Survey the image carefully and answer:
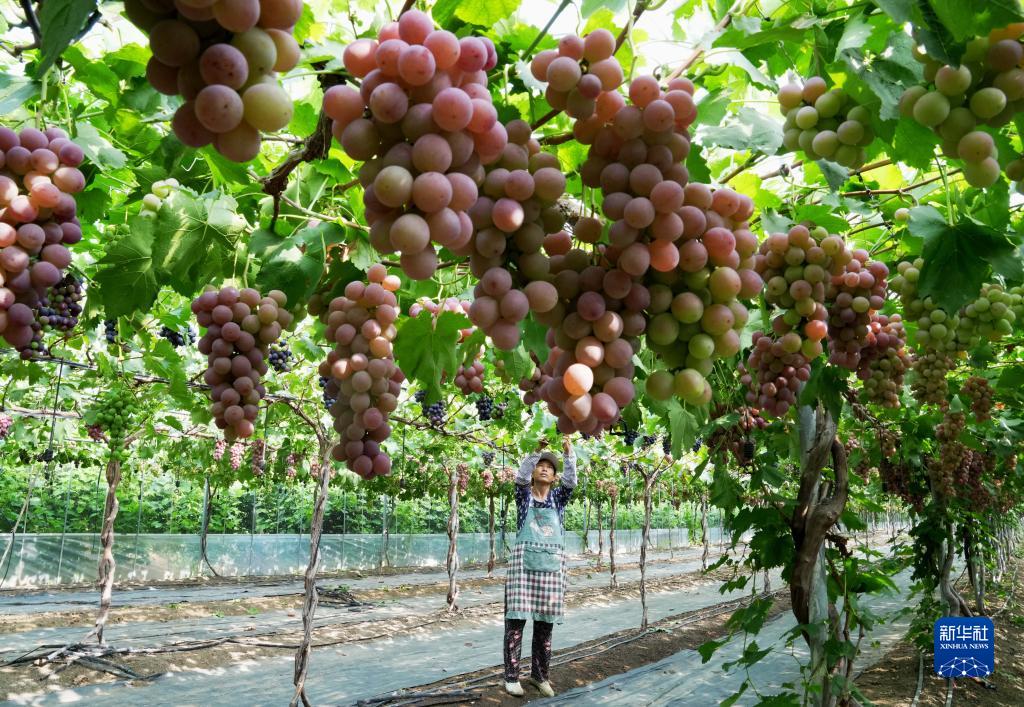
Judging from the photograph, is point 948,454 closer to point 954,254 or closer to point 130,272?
point 954,254

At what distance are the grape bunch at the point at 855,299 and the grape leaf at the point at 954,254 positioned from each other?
454 mm

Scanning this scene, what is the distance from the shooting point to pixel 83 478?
910 inches

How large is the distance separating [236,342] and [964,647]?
7836mm

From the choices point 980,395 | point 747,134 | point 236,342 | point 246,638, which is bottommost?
point 246,638

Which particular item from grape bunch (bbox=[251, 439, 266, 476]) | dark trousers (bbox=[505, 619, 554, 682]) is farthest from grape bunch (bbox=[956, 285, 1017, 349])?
grape bunch (bbox=[251, 439, 266, 476])

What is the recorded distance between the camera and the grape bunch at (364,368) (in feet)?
6.05

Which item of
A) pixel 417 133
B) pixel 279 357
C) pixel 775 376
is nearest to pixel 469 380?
pixel 775 376

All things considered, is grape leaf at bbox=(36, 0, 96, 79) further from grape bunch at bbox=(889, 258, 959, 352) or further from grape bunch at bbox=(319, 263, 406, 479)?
grape bunch at bbox=(889, 258, 959, 352)

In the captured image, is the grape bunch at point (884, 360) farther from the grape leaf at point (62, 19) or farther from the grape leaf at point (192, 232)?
the grape leaf at point (62, 19)

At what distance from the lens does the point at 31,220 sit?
151 centimetres

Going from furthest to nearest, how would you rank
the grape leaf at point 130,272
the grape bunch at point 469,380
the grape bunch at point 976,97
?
the grape bunch at point 469,380 < the grape leaf at point 130,272 < the grape bunch at point 976,97

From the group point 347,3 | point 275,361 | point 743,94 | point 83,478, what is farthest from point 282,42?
point 83,478

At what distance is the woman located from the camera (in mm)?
6754

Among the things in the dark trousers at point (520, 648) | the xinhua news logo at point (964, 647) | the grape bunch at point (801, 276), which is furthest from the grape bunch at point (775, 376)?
the xinhua news logo at point (964, 647)
